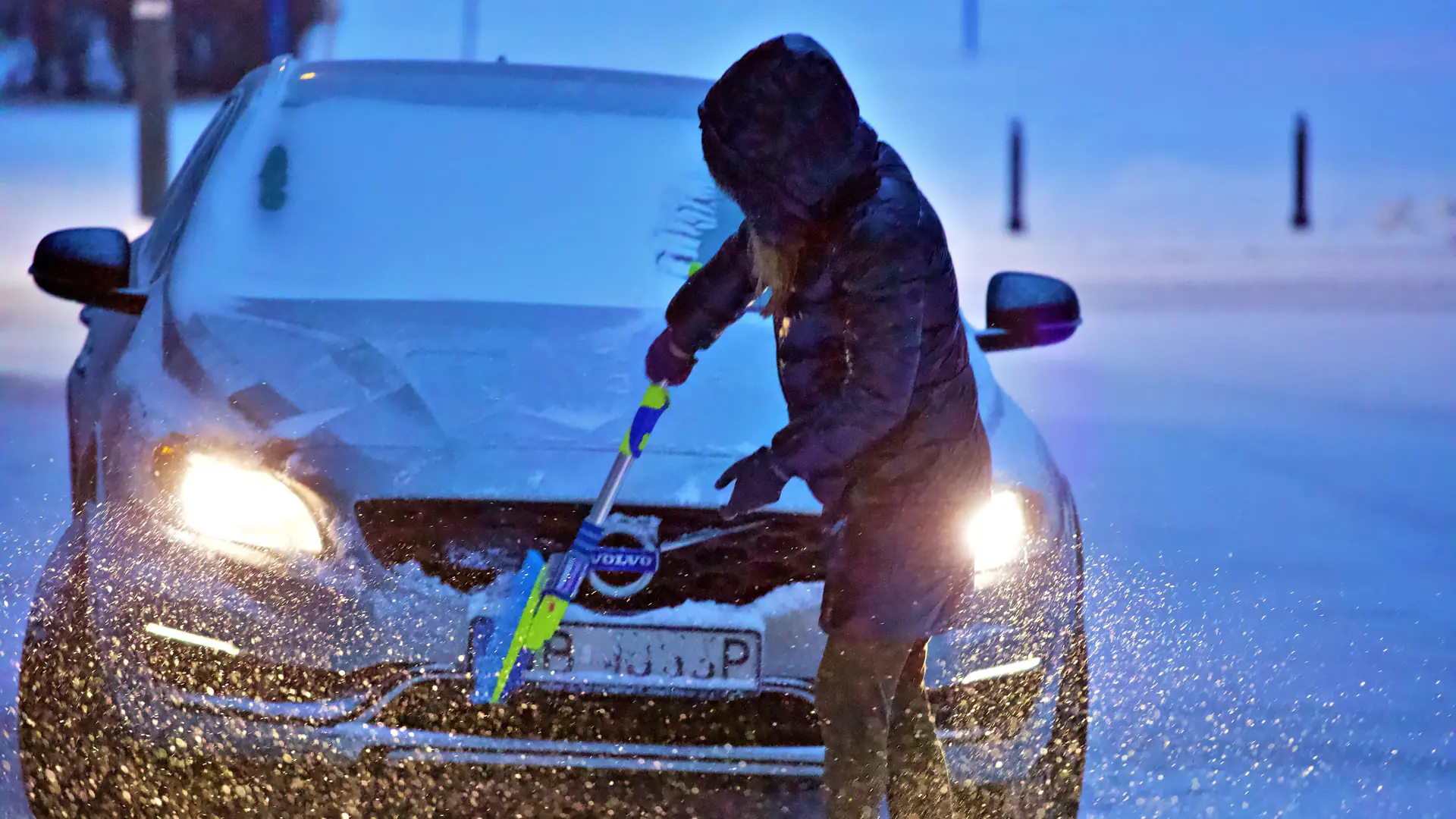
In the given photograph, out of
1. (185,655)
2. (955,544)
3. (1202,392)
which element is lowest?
(1202,392)

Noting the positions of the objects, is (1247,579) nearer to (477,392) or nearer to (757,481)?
(477,392)

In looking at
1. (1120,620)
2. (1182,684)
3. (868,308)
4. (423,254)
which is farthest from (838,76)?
(1120,620)

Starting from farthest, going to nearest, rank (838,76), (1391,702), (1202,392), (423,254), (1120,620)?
(1202,392), (1120,620), (1391,702), (423,254), (838,76)

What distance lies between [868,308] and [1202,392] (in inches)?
385

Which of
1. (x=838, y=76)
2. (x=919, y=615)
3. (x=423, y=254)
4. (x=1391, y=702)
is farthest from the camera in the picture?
(x=1391, y=702)

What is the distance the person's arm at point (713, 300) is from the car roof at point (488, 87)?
5.25 ft

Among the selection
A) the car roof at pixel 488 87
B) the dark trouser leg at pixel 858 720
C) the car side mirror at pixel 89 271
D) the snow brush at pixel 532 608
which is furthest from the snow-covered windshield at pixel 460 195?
the dark trouser leg at pixel 858 720

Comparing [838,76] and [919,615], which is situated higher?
[838,76]

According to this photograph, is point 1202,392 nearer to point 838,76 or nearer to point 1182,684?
point 1182,684

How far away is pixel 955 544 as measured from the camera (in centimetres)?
296

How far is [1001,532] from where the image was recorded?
336 centimetres

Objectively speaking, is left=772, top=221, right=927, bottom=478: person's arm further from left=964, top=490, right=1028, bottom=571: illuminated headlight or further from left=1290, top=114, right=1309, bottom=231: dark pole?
left=1290, top=114, right=1309, bottom=231: dark pole

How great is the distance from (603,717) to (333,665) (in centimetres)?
46

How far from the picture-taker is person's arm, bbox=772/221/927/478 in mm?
2689
